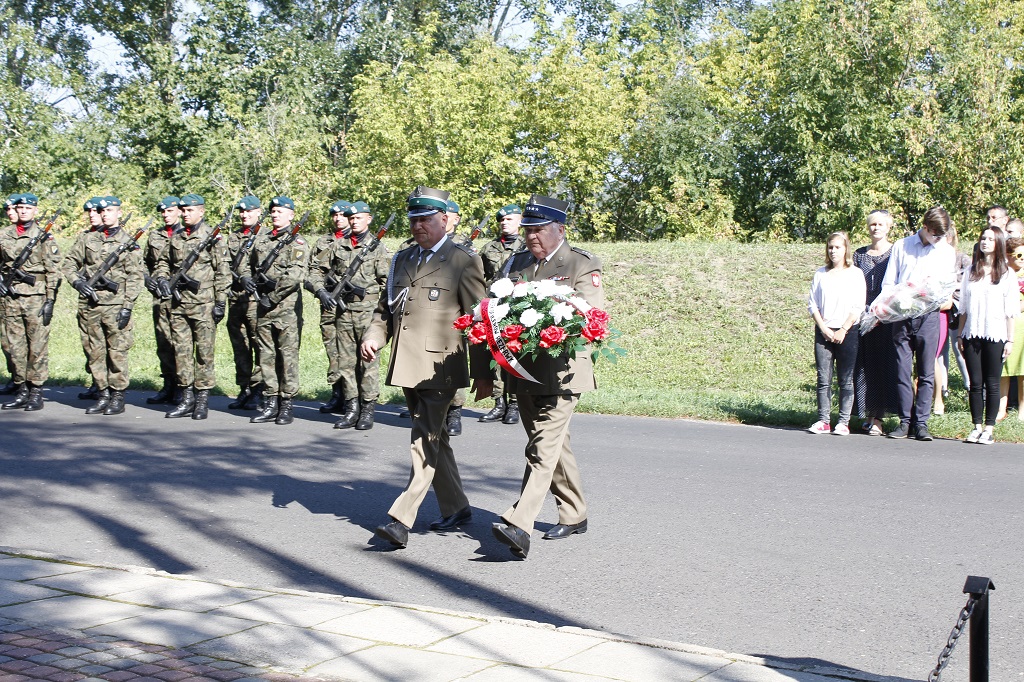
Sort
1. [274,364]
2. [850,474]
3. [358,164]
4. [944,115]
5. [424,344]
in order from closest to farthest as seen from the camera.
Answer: [424,344] → [850,474] → [274,364] → [944,115] → [358,164]

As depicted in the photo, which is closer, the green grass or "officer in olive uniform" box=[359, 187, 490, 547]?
"officer in olive uniform" box=[359, 187, 490, 547]

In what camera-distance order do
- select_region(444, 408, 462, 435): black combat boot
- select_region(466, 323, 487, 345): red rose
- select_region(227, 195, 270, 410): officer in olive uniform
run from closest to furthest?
select_region(466, 323, 487, 345): red rose, select_region(444, 408, 462, 435): black combat boot, select_region(227, 195, 270, 410): officer in olive uniform

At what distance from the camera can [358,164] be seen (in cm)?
3033

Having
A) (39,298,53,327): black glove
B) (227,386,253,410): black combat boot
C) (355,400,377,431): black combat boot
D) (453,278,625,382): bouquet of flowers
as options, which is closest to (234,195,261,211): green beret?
(227,386,253,410): black combat boot

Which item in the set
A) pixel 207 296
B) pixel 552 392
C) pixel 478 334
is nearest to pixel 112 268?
pixel 207 296

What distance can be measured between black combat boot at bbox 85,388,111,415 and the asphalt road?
151cm

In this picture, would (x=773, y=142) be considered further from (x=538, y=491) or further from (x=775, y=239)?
(x=538, y=491)

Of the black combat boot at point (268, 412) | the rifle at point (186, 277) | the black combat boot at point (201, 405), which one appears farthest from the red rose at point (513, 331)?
the rifle at point (186, 277)

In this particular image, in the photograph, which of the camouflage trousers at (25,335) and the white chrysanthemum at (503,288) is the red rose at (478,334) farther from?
the camouflage trousers at (25,335)

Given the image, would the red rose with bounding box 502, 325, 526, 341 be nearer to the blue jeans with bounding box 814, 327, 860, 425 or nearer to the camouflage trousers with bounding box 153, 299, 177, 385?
the blue jeans with bounding box 814, 327, 860, 425

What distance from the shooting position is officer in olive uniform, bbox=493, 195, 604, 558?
6.71 meters

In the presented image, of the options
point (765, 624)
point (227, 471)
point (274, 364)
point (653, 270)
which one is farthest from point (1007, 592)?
point (653, 270)

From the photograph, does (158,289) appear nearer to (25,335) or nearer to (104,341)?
(104,341)

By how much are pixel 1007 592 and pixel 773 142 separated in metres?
21.2
